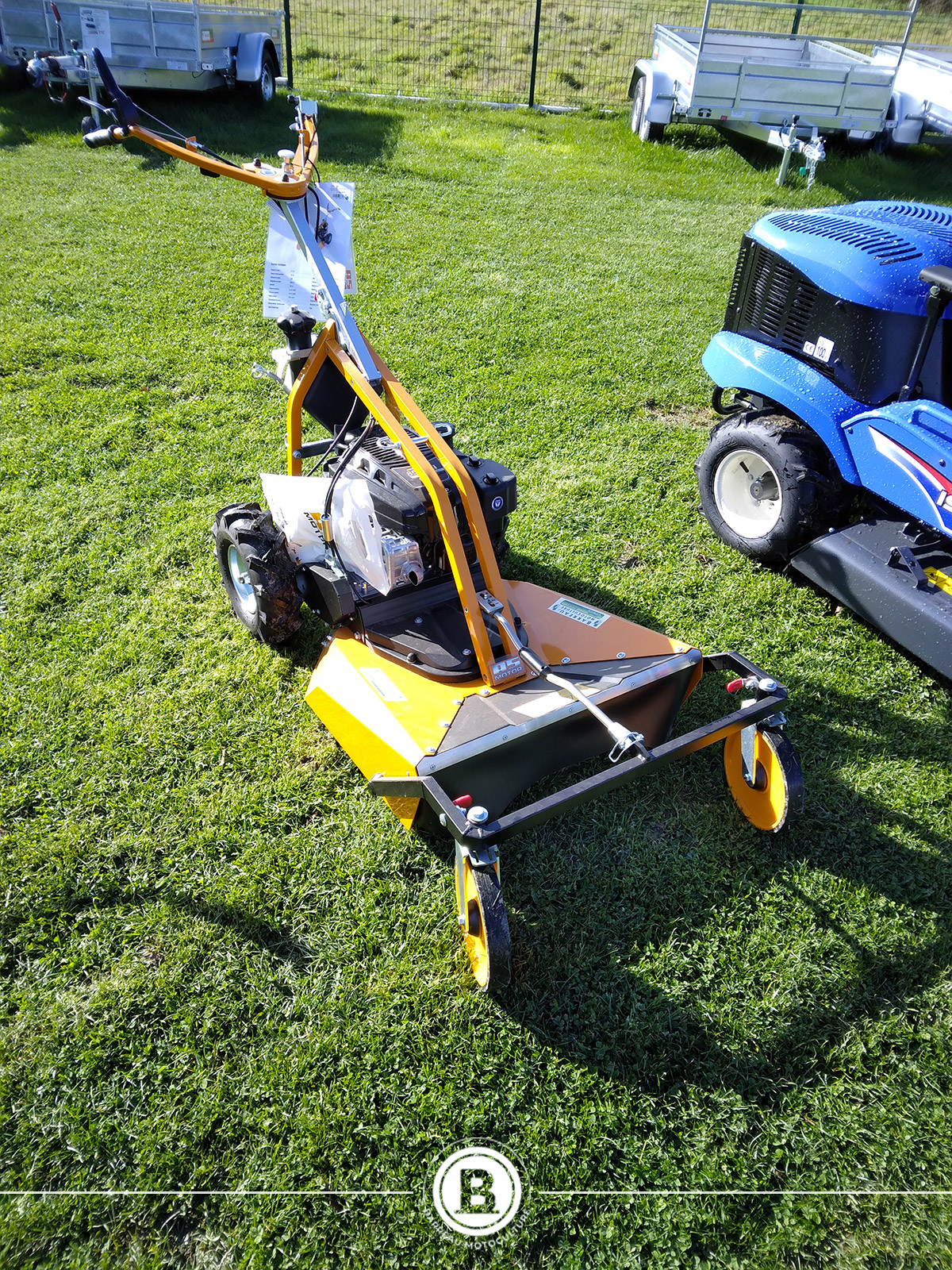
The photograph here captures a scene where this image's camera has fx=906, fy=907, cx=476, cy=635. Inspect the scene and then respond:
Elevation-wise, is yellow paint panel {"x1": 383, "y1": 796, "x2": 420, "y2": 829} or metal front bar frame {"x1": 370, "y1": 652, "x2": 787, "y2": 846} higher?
metal front bar frame {"x1": 370, "y1": 652, "x2": 787, "y2": 846}

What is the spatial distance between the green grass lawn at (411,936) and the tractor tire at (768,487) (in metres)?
0.17

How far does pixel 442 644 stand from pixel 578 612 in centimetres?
60

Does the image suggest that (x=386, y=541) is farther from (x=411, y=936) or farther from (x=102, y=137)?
(x=102, y=137)

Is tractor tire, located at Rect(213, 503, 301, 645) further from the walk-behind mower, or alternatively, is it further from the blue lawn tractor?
Result: the blue lawn tractor

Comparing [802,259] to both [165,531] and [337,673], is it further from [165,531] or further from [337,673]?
[165,531]

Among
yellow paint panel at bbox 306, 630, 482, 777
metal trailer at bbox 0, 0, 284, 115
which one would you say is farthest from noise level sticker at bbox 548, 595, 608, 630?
metal trailer at bbox 0, 0, 284, 115

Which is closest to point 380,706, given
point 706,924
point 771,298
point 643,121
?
point 706,924

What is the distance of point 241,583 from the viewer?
431cm

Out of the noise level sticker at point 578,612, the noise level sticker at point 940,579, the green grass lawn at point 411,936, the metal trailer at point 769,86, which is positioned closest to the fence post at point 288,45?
the metal trailer at point 769,86

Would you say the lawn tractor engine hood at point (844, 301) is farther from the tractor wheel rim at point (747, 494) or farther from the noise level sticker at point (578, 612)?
the noise level sticker at point (578, 612)

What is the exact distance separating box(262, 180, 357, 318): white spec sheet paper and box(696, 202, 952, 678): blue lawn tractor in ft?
7.23

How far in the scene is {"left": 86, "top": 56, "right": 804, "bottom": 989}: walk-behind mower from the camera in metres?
2.98

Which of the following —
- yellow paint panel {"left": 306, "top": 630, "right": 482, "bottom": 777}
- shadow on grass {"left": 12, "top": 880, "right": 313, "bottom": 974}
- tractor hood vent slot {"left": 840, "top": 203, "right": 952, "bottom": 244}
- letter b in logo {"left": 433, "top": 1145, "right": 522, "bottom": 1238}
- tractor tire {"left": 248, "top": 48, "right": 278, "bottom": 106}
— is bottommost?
shadow on grass {"left": 12, "top": 880, "right": 313, "bottom": 974}

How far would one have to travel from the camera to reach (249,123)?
11398 millimetres
